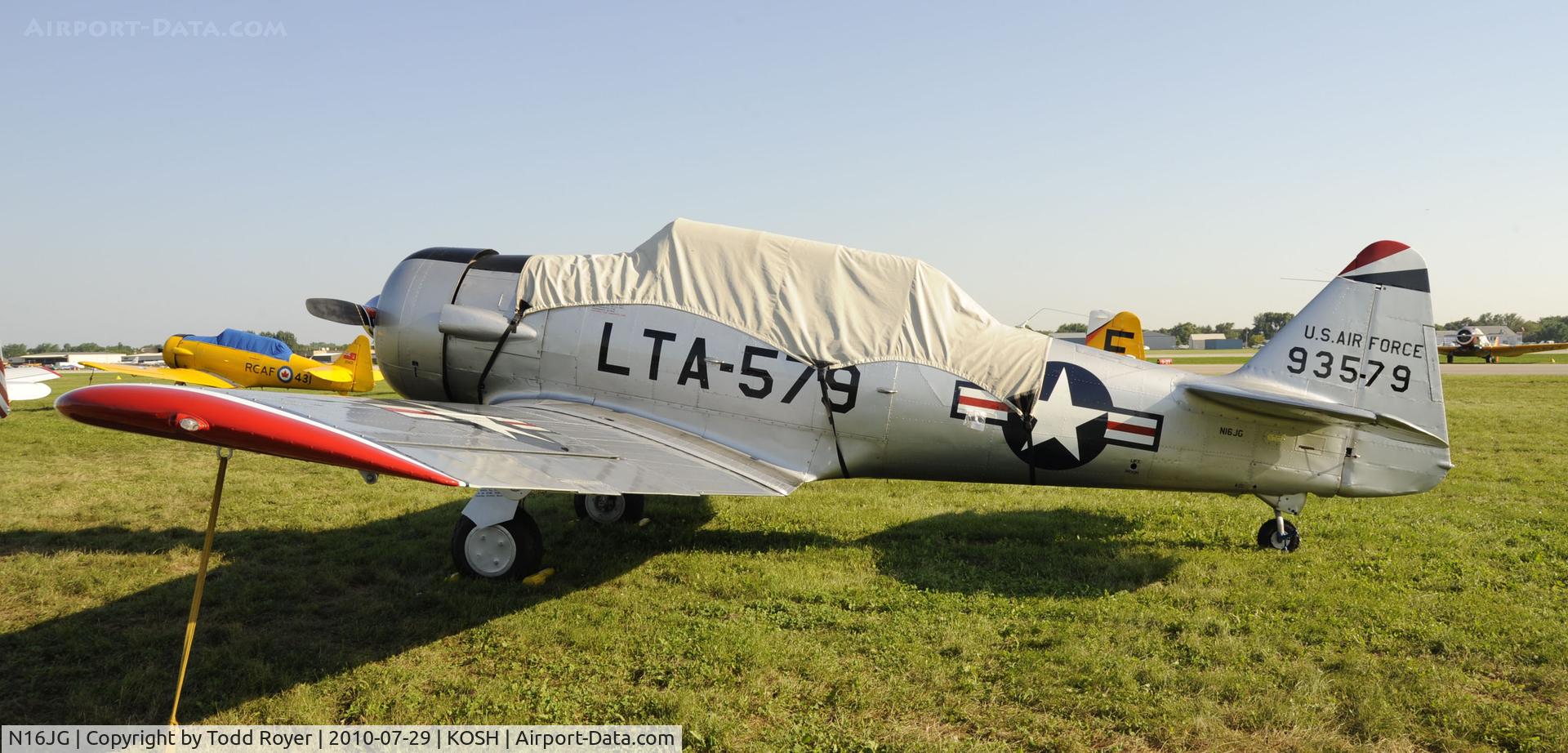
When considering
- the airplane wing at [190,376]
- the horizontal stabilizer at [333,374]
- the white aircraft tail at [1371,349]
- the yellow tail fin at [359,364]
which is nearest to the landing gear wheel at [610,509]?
the white aircraft tail at [1371,349]

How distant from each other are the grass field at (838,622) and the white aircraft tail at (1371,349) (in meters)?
1.24

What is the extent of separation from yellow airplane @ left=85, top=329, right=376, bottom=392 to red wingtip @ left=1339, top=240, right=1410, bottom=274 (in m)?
20.0

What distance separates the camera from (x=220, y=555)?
19.7ft

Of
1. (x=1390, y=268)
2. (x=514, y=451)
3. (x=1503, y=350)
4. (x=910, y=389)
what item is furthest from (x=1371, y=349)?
(x=1503, y=350)

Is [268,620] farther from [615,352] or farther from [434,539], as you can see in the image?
[615,352]

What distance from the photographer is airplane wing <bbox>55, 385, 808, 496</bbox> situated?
122 inches

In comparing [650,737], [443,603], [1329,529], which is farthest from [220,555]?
[1329,529]

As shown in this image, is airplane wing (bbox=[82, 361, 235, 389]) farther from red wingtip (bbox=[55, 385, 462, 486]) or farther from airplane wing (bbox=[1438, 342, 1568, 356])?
airplane wing (bbox=[1438, 342, 1568, 356])

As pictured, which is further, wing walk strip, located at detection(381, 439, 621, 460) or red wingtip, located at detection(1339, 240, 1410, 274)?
red wingtip, located at detection(1339, 240, 1410, 274)

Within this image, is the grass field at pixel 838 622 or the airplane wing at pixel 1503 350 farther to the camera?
the airplane wing at pixel 1503 350

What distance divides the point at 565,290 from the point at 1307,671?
567cm

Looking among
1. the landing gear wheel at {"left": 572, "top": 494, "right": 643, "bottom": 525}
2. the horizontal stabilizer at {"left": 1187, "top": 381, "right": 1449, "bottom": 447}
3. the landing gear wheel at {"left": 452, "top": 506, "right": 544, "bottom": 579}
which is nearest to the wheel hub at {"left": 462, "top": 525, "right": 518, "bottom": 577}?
the landing gear wheel at {"left": 452, "top": 506, "right": 544, "bottom": 579}

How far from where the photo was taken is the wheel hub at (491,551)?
17.4ft

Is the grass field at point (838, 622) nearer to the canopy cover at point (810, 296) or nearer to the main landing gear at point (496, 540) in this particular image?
the main landing gear at point (496, 540)
